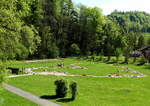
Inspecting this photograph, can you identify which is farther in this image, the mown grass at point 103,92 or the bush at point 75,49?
the bush at point 75,49

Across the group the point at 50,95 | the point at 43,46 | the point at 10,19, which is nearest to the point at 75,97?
the point at 50,95

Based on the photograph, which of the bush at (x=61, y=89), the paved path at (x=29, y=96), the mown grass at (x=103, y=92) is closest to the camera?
the paved path at (x=29, y=96)

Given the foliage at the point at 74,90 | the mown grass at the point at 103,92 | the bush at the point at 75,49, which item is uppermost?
A: the bush at the point at 75,49

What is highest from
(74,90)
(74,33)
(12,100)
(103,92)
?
(74,33)

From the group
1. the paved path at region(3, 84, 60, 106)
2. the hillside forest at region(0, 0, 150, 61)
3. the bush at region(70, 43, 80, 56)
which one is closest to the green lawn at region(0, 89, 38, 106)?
the paved path at region(3, 84, 60, 106)

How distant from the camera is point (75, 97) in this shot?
2167cm

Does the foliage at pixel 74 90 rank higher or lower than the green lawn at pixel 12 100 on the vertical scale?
higher

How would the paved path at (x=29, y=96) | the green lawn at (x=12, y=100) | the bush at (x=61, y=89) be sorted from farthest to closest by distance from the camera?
1. the bush at (x=61, y=89)
2. the paved path at (x=29, y=96)
3. the green lawn at (x=12, y=100)

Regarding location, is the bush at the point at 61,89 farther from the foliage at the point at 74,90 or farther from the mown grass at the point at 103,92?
the foliage at the point at 74,90

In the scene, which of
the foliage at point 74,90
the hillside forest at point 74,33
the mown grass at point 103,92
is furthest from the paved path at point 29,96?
the hillside forest at point 74,33

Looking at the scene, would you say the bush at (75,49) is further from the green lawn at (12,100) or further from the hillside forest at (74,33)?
the green lawn at (12,100)

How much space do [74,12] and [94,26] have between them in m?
10.8

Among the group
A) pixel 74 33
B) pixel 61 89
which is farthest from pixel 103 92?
pixel 74 33

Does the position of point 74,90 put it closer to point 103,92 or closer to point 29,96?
point 29,96
